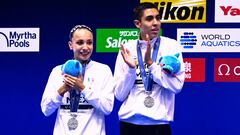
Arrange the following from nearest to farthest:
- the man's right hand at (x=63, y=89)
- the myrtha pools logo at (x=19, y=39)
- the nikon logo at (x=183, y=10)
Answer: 1. the man's right hand at (x=63, y=89)
2. the nikon logo at (x=183, y=10)
3. the myrtha pools logo at (x=19, y=39)

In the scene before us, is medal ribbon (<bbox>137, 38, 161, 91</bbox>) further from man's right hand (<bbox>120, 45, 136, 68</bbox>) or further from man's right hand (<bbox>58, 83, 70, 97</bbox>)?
man's right hand (<bbox>58, 83, 70, 97</bbox>)

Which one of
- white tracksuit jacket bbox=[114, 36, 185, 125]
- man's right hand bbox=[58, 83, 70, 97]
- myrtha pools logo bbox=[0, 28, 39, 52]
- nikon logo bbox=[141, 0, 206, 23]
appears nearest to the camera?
man's right hand bbox=[58, 83, 70, 97]

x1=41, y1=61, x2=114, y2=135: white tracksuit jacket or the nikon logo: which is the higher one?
the nikon logo

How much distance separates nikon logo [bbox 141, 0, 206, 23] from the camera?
519cm

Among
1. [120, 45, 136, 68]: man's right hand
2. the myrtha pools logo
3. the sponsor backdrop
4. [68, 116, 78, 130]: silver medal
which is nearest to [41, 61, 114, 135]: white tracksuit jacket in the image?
[68, 116, 78, 130]: silver medal

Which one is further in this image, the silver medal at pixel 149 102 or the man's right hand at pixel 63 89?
the silver medal at pixel 149 102

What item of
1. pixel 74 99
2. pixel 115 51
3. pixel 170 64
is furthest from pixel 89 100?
pixel 115 51

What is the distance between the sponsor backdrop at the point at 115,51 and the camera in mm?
5211

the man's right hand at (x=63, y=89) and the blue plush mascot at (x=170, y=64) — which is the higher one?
the blue plush mascot at (x=170, y=64)

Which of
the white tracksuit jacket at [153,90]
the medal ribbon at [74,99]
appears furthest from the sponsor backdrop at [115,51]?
the medal ribbon at [74,99]

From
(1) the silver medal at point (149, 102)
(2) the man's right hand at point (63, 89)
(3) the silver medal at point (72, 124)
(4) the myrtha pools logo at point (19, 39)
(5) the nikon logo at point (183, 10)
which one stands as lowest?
(3) the silver medal at point (72, 124)

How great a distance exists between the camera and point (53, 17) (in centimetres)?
542

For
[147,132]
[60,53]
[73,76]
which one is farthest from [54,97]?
[60,53]

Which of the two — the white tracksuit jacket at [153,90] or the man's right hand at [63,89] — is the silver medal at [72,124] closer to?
the man's right hand at [63,89]
